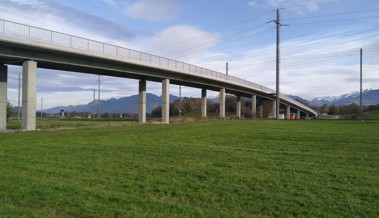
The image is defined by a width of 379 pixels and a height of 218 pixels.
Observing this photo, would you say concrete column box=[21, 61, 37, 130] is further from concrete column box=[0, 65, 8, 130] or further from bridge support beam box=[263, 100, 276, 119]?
bridge support beam box=[263, 100, 276, 119]

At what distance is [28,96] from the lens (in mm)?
35625

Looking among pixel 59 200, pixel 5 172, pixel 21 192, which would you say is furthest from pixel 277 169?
pixel 5 172

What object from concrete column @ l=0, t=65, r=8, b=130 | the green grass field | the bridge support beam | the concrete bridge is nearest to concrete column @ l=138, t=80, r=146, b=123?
the concrete bridge

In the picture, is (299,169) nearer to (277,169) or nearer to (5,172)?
(277,169)

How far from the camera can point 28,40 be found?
3362 centimetres

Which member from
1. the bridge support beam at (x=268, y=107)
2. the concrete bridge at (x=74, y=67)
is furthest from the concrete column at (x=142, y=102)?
the bridge support beam at (x=268, y=107)

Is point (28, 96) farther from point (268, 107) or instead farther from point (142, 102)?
point (268, 107)

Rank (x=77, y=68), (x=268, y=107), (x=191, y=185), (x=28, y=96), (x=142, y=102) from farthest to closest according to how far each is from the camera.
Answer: (x=268, y=107), (x=142, y=102), (x=77, y=68), (x=28, y=96), (x=191, y=185)

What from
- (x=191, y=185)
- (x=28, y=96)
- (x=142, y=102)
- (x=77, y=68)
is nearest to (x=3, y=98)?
(x=28, y=96)

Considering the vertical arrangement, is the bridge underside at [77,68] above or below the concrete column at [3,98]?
above

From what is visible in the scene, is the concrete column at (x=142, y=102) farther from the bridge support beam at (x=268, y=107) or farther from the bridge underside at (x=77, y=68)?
the bridge support beam at (x=268, y=107)

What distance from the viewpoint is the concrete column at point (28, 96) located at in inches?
1388

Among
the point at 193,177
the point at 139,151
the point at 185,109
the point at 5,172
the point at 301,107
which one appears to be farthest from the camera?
the point at 185,109

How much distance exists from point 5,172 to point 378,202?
9.43 meters
